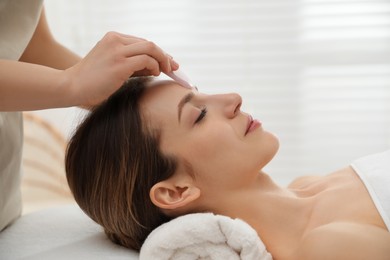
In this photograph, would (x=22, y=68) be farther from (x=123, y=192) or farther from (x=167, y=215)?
(x=167, y=215)

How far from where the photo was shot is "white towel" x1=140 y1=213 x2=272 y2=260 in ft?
4.17

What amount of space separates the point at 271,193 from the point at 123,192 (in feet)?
1.14

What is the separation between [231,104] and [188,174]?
0.20 meters

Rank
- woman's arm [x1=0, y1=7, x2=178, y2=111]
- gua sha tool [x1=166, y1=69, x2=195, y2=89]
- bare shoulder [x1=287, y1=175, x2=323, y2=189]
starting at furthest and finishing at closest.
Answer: bare shoulder [x1=287, y1=175, x2=323, y2=189]
gua sha tool [x1=166, y1=69, x2=195, y2=89]
woman's arm [x1=0, y1=7, x2=178, y2=111]

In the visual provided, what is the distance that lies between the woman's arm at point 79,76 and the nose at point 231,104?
0.24 meters

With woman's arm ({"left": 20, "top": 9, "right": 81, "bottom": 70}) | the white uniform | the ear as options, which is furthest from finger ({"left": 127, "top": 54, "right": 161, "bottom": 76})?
woman's arm ({"left": 20, "top": 9, "right": 81, "bottom": 70})

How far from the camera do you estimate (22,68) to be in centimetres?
121

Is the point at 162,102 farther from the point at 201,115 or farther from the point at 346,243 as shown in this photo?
the point at 346,243

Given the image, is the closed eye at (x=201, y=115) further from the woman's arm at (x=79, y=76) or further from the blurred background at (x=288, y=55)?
the blurred background at (x=288, y=55)

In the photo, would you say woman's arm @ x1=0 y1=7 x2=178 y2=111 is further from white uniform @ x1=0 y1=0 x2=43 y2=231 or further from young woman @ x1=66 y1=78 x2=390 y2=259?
white uniform @ x1=0 y1=0 x2=43 y2=231

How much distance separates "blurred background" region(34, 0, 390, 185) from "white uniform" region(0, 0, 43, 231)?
1254mm

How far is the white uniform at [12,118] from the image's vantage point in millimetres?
1522

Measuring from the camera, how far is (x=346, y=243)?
4.02ft

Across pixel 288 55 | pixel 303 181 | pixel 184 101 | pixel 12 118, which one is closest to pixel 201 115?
pixel 184 101
